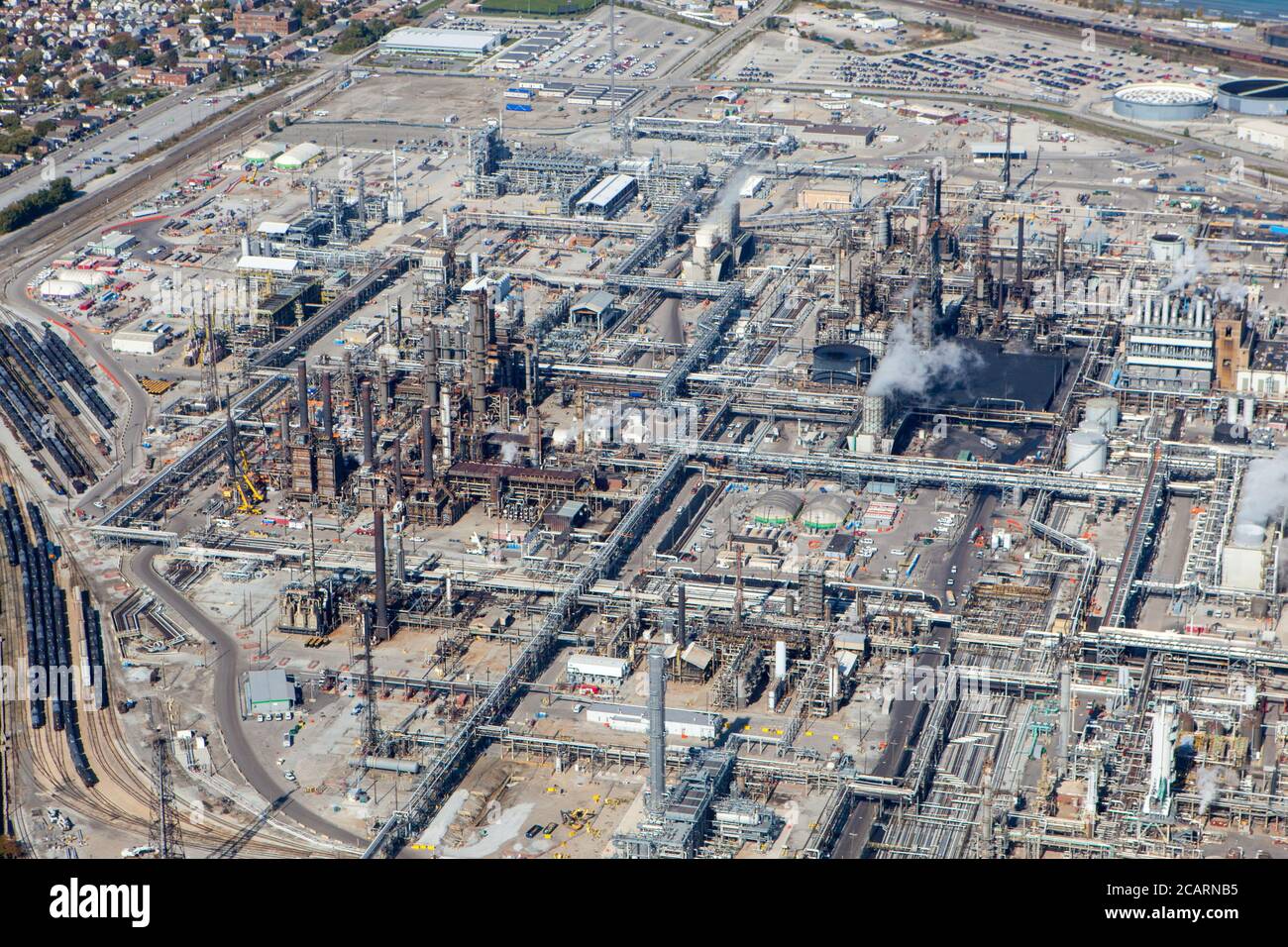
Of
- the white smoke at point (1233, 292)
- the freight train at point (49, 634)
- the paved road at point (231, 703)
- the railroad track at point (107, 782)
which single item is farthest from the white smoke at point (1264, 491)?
the freight train at point (49, 634)

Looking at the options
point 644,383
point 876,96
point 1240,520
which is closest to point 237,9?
point 876,96

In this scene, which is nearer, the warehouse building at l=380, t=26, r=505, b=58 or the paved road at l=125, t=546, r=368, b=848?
the paved road at l=125, t=546, r=368, b=848

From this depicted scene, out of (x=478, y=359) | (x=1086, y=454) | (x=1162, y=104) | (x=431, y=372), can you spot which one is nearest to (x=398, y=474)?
(x=431, y=372)

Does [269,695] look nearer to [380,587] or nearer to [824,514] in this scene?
[380,587]

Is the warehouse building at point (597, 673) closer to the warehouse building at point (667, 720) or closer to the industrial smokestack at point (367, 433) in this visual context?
the warehouse building at point (667, 720)

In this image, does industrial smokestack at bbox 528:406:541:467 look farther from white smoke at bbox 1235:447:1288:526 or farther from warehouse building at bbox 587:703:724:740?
white smoke at bbox 1235:447:1288:526

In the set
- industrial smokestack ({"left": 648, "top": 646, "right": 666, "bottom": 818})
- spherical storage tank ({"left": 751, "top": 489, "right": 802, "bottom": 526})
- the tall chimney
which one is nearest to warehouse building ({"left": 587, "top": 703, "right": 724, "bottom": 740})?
industrial smokestack ({"left": 648, "top": 646, "right": 666, "bottom": 818})
